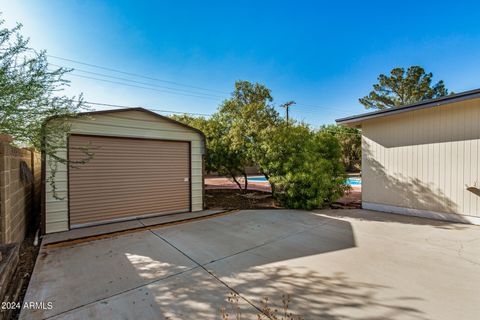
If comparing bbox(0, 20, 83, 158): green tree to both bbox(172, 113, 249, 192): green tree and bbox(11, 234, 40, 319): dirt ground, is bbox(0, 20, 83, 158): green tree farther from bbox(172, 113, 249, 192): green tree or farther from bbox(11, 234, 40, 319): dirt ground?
bbox(172, 113, 249, 192): green tree

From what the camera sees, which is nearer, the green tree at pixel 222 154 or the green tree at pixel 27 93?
the green tree at pixel 27 93

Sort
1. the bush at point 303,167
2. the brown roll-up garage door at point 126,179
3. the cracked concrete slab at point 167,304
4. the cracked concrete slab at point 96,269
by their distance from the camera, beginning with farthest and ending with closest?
the bush at point 303,167, the brown roll-up garage door at point 126,179, the cracked concrete slab at point 96,269, the cracked concrete slab at point 167,304

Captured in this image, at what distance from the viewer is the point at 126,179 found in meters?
5.20

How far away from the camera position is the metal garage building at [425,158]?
15.1 feet

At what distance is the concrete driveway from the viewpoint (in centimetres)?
199

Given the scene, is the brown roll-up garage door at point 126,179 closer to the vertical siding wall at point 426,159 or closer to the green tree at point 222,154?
the green tree at point 222,154

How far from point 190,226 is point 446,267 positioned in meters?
4.46

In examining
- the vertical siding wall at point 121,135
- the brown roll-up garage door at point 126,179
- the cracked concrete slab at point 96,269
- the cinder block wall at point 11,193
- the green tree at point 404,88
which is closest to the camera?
the cracked concrete slab at point 96,269

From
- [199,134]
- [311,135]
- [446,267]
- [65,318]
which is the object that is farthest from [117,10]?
[446,267]

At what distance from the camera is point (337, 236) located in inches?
158

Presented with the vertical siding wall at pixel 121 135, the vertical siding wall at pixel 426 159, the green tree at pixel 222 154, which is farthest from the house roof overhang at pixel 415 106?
the vertical siding wall at pixel 121 135

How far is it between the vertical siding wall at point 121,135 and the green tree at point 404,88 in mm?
21974

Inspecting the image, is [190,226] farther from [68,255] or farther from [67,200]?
[67,200]

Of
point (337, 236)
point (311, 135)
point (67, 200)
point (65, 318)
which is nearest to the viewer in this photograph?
point (65, 318)
